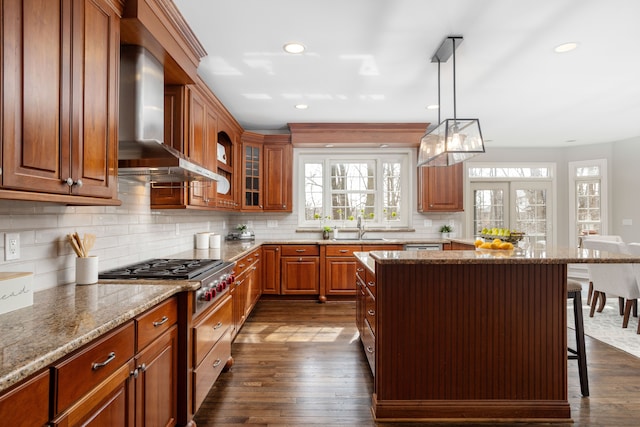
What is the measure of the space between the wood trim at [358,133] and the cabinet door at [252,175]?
1.98 ft

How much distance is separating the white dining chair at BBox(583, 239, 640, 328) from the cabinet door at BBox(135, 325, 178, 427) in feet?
14.4

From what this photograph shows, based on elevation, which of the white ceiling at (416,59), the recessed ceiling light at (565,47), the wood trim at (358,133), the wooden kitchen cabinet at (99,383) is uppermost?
the white ceiling at (416,59)

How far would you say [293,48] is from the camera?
3.04 metres

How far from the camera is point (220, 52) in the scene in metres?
3.15

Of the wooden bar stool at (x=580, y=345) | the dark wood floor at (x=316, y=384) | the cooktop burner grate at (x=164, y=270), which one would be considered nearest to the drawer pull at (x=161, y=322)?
the cooktop burner grate at (x=164, y=270)

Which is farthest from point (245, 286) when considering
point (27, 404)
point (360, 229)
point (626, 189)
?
point (626, 189)

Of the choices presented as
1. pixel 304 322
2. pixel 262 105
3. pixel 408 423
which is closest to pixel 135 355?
pixel 408 423

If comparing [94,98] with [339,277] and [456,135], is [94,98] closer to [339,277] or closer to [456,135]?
[456,135]

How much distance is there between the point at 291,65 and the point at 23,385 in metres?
3.04

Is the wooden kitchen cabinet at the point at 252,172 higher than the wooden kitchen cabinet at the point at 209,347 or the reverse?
higher

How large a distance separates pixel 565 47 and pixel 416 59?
1152 millimetres

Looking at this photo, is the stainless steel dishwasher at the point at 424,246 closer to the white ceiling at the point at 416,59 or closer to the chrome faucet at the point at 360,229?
the chrome faucet at the point at 360,229

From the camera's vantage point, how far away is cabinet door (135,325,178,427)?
5.20 ft

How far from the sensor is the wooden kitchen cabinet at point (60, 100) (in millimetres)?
1228
